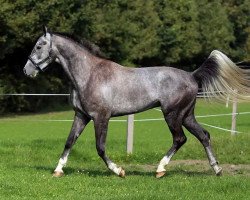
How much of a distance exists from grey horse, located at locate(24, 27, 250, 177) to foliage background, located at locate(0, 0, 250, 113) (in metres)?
15.1

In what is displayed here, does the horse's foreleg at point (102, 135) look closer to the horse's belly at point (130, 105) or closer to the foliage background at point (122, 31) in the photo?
the horse's belly at point (130, 105)

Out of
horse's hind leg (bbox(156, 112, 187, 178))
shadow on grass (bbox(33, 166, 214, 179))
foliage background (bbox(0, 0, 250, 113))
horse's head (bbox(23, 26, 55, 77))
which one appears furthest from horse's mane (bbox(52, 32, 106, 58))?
foliage background (bbox(0, 0, 250, 113))

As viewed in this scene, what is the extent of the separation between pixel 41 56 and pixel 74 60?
0.52 m

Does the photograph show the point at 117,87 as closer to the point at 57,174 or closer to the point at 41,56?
the point at 41,56

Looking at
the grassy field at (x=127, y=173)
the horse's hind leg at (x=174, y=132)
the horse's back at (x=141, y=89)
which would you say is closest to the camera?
the grassy field at (x=127, y=173)

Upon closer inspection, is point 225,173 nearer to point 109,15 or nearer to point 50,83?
point 50,83

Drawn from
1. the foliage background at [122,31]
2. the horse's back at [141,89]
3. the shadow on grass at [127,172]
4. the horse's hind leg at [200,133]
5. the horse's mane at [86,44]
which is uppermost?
the horse's mane at [86,44]

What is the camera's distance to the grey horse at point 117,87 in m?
9.56

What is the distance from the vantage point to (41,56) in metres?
9.81

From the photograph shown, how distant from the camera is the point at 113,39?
39406 mm

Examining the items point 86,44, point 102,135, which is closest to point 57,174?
point 102,135

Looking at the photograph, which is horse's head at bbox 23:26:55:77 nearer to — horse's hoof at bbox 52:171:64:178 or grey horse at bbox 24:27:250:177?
grey horse at bbox 24:27:250:177

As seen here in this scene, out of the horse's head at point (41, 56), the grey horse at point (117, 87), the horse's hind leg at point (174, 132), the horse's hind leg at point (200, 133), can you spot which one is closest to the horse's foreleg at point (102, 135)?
the grey horse at point (117, 87)

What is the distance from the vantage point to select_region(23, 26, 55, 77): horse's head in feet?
32.2
